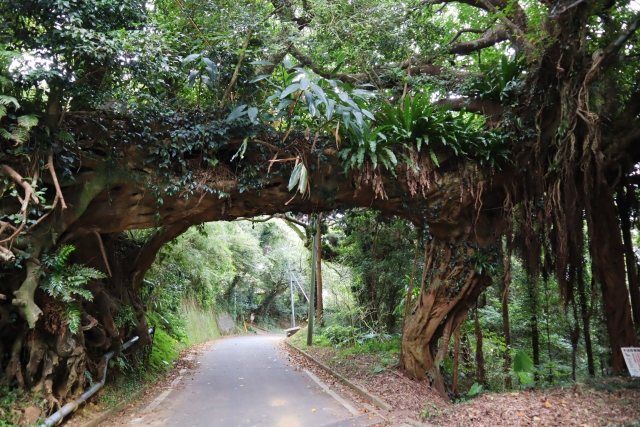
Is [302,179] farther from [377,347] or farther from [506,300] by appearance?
[377,347]

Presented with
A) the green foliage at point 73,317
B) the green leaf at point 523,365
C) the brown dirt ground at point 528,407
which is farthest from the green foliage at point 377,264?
the green foliage at point 73,317

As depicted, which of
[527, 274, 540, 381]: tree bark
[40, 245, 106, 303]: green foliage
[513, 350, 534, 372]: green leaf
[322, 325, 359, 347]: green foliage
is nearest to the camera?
[40, 245, 106, 303]: green foliage

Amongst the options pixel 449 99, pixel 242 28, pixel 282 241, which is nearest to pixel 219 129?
pixel 242 28

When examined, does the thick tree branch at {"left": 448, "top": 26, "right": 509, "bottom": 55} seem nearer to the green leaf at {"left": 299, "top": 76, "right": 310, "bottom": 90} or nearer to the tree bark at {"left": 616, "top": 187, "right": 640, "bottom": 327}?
the tree bark at {"left": 616, "top": 187, "right": 640, "bottom": 327}

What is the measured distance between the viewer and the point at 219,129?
22.3ft

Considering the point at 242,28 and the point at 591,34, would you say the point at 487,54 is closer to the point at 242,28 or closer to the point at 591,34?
the point at 591,34

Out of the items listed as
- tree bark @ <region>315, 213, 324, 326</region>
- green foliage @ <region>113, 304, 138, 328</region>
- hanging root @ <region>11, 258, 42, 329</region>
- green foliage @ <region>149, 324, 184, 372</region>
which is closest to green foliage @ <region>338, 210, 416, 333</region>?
tree bark @ <region>315, 213, 324, 326</region>

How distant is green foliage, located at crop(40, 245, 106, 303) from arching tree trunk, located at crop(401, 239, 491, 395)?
5.89m

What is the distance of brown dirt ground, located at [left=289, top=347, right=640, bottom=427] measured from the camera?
15.9ft

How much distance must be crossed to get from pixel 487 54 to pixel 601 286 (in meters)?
5.98

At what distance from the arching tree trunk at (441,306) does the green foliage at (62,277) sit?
5.89 meters

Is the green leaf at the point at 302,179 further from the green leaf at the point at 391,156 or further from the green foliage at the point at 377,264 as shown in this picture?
the green foliage at the point at 377,264

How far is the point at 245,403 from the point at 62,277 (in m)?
3.70

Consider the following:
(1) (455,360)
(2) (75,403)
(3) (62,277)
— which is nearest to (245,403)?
(2) (75,403)
